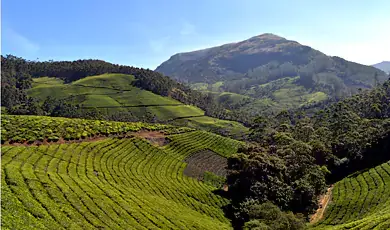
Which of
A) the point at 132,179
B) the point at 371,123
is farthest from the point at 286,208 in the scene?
the point at 371,123

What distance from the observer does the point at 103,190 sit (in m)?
35.6

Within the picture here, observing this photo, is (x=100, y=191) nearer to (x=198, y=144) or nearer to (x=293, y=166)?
(x=293, y=166)

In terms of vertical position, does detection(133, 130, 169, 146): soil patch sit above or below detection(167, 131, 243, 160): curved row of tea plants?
above

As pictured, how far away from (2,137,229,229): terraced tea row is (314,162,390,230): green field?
693 inches

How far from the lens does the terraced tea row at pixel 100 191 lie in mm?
25812

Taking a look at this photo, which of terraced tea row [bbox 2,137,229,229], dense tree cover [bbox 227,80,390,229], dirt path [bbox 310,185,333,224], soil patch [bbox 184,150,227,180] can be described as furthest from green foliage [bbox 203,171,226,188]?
dirt path [bbox 310,185,333,224]

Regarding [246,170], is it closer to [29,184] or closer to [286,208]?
[286,208]

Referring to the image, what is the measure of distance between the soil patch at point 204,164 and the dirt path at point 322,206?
20845mm

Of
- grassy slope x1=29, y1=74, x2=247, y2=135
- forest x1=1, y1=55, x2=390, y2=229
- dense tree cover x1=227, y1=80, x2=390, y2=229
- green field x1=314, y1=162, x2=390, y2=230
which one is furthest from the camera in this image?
grassy slope x1=29, y1=74, x2=247, y2=135

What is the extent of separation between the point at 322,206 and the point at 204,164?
28.6 m

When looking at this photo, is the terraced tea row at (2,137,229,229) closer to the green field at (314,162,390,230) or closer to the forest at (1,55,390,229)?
the forest at (1,55,390,229)

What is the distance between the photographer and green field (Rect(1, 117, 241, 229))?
2592cm

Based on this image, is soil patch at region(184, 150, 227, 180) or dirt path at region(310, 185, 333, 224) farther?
soil patch at region(184, 150, 227, 180)

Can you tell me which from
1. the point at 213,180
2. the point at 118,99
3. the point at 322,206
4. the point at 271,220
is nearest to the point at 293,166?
the point at 322,206
